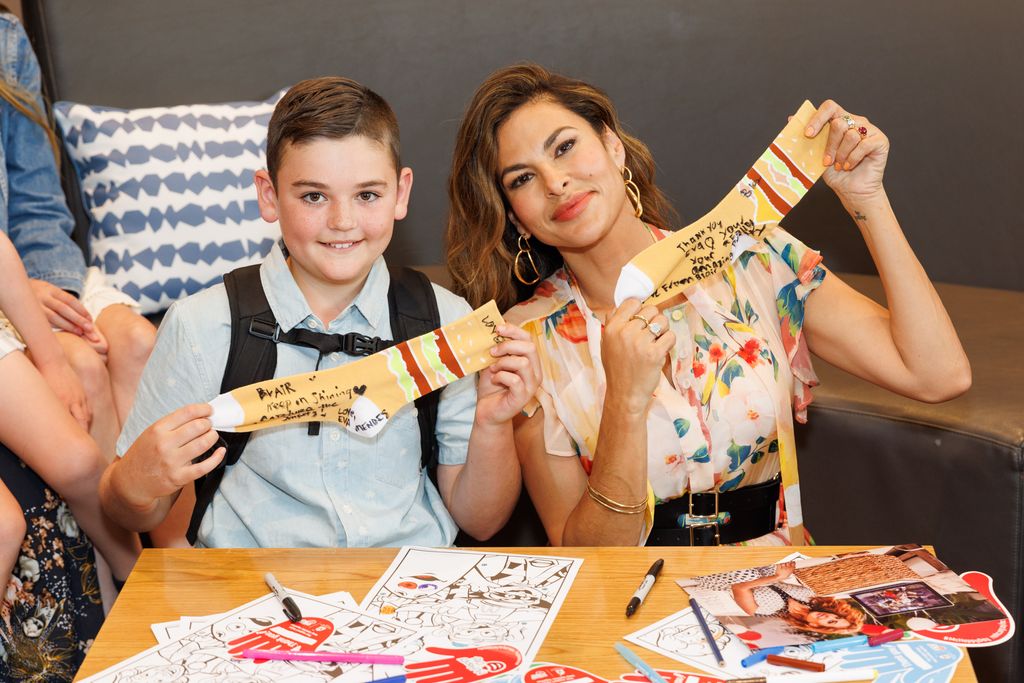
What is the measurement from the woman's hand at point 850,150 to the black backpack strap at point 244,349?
0.89 meters

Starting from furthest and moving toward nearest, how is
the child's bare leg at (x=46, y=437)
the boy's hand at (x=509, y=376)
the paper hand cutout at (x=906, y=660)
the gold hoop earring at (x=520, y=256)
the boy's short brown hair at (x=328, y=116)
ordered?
the gold hoop earring at (x=520, y=256)
the child's bare leg at (x=46, y=437)
the boy's short brown hair at (x=328, y=116)
the boy's hand at (x=509, y=376)
the paper hand cutout at (x=906, y=660)

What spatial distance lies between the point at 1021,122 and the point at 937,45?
0.93 ft

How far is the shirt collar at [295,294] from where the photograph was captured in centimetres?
164

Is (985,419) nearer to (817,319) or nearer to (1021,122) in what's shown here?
(817,319)

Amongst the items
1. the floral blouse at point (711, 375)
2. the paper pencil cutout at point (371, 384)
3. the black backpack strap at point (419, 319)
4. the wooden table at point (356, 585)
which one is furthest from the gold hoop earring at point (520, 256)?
the wooden table at point (356, 585)

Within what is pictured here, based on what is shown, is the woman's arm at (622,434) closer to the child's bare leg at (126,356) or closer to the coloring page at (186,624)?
the coloring page at (186,624)

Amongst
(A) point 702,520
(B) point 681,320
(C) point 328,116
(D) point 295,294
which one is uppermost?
(C) point 328,116

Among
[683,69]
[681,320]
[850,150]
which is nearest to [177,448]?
[681,320]

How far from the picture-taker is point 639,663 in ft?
3.62

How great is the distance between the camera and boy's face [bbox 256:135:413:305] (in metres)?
1.59

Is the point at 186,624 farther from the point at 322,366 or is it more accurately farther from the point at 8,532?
the point at 8,532

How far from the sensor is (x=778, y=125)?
2.81 m

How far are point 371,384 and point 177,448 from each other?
269 mm

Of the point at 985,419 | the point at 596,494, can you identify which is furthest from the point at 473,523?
the point at 985,419
